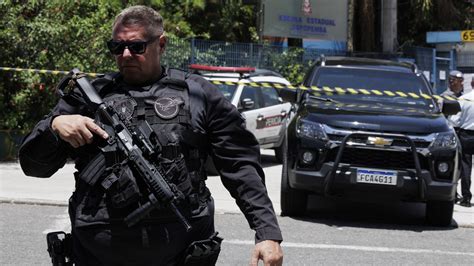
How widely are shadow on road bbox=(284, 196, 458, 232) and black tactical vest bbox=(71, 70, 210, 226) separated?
17.9ft

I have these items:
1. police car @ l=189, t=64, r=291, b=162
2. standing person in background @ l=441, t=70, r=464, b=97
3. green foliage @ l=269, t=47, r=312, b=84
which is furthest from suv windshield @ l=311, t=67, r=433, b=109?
green foliage @ l=269, t=47, r=312, b=84

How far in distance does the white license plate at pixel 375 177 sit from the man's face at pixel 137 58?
504 cm

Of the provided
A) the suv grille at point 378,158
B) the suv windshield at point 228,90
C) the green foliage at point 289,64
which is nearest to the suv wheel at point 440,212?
the suv grille at point 378,158

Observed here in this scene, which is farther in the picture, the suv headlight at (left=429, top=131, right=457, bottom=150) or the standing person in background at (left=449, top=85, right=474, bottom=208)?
the standing person in background at (left=449, top=85, right=474, bottom=208)

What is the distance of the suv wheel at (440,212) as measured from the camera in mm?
8180

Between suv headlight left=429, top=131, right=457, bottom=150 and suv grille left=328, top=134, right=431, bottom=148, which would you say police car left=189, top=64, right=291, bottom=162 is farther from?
suv headlight left=429, top=131, right=457, bottom=150

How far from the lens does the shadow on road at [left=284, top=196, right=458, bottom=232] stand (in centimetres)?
834

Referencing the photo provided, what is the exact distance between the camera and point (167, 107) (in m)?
2.90

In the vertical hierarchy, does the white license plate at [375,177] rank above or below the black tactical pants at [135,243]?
below

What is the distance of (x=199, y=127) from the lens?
9.72ft

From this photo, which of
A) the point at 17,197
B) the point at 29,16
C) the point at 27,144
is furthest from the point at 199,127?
the point at 29,16

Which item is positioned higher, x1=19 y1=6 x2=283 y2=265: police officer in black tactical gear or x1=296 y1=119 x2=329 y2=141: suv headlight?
x1=19 y1=6 x2=283 y2=265: police officer in black tactical gear

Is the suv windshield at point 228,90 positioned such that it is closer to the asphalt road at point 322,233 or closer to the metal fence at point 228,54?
the asphalt road at point 322,233

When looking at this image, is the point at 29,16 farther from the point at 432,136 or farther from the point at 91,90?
the point at 91,90
